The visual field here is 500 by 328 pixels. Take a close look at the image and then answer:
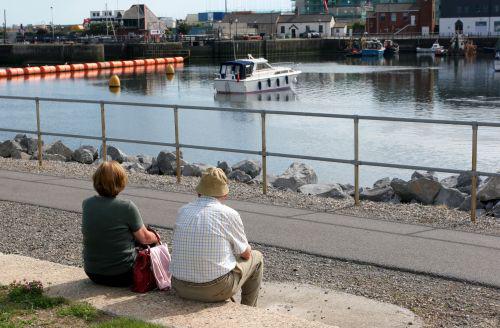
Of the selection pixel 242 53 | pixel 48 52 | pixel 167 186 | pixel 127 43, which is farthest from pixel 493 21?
pixel 167 186

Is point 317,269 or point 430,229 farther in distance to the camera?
point 430,229

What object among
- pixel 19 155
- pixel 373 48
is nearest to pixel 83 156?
pixel 19 155

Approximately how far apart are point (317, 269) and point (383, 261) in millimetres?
721

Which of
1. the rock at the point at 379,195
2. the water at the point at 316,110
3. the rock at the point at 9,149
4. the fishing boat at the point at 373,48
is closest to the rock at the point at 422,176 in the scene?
the rock at the point at 379,195

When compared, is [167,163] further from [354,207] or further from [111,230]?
[111,230]

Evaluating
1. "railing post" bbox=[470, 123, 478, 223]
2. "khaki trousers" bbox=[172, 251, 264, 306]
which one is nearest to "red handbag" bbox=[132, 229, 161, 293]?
"khaki trousers" bbox=[172, 251, 264, 306]

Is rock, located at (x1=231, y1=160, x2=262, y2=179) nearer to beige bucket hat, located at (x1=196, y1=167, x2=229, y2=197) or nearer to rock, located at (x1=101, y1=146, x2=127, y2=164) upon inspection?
rock, located at (x1=101, y1=146, x2=127, y2=164)

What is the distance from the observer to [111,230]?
265 inches

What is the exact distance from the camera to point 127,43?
114750 mm

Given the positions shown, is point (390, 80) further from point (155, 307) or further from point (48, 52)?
point (155, 307)

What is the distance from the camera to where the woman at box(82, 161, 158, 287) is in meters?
6.71

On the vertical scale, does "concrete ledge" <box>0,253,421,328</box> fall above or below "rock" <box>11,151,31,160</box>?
above

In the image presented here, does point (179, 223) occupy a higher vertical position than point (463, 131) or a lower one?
higher

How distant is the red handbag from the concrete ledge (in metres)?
0.08
